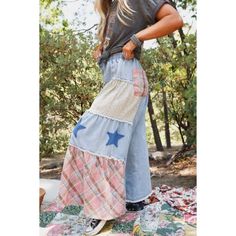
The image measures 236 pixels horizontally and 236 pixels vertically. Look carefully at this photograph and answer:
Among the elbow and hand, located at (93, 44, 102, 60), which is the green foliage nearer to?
hand, located at (93, 44, 102, 60)

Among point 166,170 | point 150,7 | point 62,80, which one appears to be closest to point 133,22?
point 150,7

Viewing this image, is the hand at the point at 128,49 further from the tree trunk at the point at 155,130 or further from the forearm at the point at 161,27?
the tree trunk at the point at 155,130

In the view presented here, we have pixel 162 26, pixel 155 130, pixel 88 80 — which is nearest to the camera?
pixel 162 26

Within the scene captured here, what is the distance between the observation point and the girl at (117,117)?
2777mm

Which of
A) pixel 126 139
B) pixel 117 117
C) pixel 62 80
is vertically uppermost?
pixel 62 80

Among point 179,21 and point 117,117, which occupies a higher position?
point 179,21

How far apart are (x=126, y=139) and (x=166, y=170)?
312mm

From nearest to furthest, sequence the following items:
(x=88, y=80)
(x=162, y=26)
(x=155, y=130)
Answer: (x=162, y=26) < (x=155, y=130) < (x=88, y=80)

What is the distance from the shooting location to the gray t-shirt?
277 cm

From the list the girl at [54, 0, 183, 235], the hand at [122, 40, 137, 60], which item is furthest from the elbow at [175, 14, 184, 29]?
the hand at [122, 40, 137, 60]

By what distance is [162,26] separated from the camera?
9.07 feet

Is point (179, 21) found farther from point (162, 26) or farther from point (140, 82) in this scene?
point (140, 82)

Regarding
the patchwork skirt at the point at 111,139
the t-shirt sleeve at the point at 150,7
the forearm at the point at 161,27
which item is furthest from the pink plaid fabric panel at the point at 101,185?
the t-shirt sleeve at the point at 150,7
